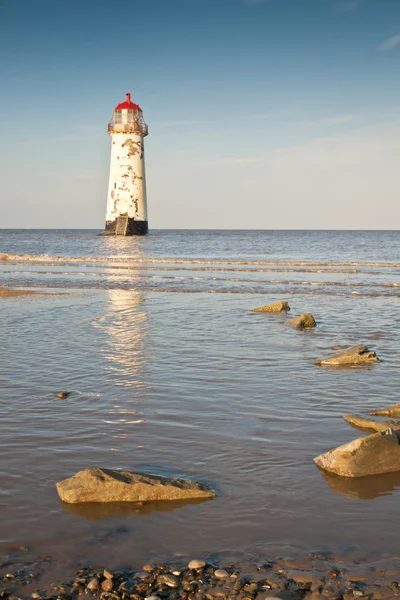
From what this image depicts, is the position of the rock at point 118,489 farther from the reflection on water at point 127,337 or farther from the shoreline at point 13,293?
the shoreline at point 13,293

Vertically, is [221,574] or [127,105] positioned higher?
[127,105]

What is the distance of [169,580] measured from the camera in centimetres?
389

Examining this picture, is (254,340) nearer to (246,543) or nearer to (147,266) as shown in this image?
(246,543)

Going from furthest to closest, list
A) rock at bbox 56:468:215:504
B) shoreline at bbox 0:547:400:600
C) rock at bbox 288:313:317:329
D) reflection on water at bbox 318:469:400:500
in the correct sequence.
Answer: rock at bbox 288:313:317:329 → reflection on water at bbox 318:469:400:500 → rock at bbox 56:468:215:504 → shoreline at bbox 0:547:400:600

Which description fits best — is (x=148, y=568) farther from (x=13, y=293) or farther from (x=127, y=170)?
(x=127, y=170)

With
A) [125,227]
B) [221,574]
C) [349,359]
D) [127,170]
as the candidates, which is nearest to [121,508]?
[221,574]

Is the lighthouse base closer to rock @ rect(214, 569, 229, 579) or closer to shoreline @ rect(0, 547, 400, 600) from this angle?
shoreline @ rect(0, 547, 400, 600)

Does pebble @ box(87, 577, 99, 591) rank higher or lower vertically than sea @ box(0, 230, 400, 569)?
lower

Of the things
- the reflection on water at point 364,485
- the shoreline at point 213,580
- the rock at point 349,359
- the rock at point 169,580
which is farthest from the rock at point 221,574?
the rock at point 349,359

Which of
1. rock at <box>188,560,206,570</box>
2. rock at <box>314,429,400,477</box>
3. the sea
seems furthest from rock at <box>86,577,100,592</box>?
rock at <box>314,429,400,477</box>

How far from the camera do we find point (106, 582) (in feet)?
12.6

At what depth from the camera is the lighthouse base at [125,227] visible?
63.1 metres

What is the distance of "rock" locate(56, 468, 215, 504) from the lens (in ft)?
16.5

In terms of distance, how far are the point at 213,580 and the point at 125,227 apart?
6071cm
